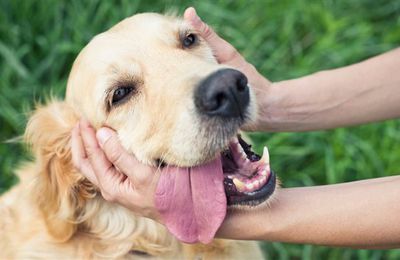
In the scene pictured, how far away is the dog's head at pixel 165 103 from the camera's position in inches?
95.9

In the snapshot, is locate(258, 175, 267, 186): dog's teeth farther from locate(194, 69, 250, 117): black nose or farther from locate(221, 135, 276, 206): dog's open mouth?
locate(194, 69, 250, 117): black nose

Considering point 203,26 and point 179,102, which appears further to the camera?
point 203,26

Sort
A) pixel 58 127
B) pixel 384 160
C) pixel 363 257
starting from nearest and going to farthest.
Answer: pixel 58 127 < pixel 363 257 < pixel 384 160

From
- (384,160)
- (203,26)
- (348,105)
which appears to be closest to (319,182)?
(384,160)

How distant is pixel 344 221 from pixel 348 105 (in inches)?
39.3

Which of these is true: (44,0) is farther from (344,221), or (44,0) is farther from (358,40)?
(344,221)

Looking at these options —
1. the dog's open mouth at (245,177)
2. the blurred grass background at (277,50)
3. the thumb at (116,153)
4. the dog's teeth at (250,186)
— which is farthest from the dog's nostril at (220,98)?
the blurred grass background at (277,50)

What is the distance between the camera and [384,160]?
14.1 ft

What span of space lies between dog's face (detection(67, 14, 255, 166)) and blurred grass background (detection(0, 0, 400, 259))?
1541 mm

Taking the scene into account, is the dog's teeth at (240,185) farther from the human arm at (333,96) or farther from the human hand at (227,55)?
the human arm at (333,96)

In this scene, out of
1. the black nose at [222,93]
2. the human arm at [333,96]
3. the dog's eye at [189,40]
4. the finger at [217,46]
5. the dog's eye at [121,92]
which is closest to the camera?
the black nose at [222,93]

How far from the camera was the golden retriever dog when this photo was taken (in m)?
2.47

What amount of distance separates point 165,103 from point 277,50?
251 centimetres

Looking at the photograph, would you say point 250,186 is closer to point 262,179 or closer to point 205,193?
point 262,179
